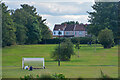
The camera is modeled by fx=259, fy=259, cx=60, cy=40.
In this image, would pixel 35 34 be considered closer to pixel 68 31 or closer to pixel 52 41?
pixel 52 41

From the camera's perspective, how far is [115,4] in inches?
2648

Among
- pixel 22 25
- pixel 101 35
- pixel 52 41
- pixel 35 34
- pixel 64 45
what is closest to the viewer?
pixel 64 45

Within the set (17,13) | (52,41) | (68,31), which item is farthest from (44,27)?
(68,31)

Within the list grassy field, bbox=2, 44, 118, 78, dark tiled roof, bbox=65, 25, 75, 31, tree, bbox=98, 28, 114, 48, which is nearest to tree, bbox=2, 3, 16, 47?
tree, bbox=98, 28, 114, 48

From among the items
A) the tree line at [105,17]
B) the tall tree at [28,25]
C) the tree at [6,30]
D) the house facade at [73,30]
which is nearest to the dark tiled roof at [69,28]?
the house facade at [73,30]

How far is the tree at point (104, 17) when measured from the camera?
66.3m

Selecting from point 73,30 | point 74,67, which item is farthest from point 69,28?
point 74,67

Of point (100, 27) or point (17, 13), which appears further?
point (17, 13)

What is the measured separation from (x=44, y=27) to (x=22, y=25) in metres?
18.4

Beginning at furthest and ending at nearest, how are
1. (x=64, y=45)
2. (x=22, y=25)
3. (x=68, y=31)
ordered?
(x=68, y=31) → (x=22, y=25) → (x=64, y=45)

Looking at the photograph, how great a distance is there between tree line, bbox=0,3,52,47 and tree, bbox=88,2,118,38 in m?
18.5

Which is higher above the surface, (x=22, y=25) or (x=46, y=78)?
(x=22, y=25)

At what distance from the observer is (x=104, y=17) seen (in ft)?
225

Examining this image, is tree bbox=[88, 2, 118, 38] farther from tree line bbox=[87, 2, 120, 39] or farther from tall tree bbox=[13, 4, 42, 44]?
tall tree bbox=[13, 4, 42, 44]
